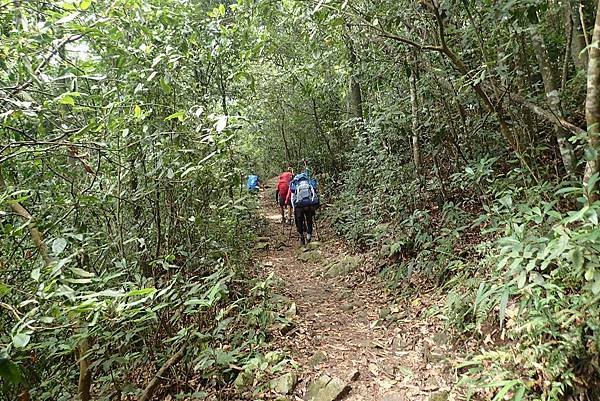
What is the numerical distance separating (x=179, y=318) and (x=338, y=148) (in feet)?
36.0

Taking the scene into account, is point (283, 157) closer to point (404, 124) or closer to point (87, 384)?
point (404, 124)

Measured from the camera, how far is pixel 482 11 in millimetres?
4934

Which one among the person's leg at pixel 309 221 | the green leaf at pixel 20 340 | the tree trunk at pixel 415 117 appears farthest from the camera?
the person's leg at pixel 309 221

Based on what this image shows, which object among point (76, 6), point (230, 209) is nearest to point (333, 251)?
point (230, 209)

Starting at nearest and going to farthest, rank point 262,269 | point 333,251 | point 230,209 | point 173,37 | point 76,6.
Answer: point 76,6 < point 173,37 < point 230,209 < point 262,269 < point 333,251

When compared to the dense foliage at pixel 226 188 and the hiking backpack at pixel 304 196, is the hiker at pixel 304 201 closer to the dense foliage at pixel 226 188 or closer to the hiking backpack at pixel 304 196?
the hiking backpack at pixel 304 196

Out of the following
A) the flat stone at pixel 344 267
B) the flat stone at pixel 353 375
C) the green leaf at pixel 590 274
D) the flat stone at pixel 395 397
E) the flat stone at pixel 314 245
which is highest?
the green leaf at pixel 590 274

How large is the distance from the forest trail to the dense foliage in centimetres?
34

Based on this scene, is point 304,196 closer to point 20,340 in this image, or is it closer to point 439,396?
point 439,396

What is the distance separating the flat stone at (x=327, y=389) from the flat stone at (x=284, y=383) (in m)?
0.18

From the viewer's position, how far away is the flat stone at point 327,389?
3.97 metres

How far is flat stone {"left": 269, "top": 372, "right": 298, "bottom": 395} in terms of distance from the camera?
4.14 meters

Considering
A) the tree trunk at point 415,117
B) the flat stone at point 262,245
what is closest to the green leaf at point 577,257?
the tree trunk at point 415,117

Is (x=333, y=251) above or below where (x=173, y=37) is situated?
below
